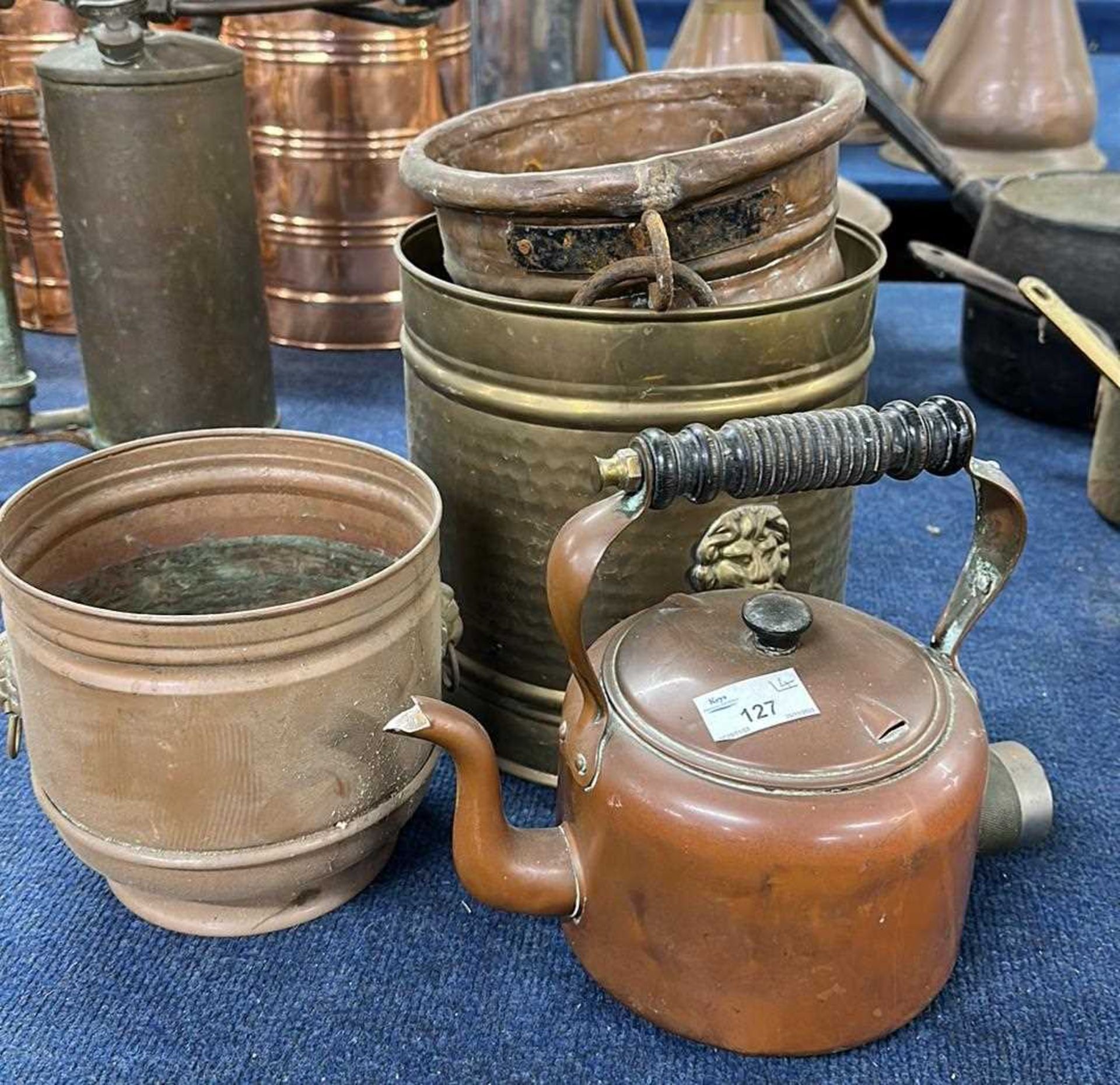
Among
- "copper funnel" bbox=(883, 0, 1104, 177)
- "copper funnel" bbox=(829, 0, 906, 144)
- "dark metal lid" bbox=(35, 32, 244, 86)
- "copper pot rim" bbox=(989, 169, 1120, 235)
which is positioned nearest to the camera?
"dark metal lid" bbox=(35, 32, 244, 86)

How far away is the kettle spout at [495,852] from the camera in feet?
2.93

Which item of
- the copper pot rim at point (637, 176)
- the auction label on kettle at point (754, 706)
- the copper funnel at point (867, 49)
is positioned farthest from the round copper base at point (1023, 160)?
the auction label on kettle at point (754, 706)

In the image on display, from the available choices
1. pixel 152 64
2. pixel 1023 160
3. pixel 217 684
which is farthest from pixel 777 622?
pixel 1023 160

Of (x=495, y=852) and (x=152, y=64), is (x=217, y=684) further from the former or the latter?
(x=152, y=64)

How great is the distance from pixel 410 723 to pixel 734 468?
27 centimetres

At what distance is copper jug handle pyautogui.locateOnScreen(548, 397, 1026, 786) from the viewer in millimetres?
818

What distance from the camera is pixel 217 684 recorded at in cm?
87

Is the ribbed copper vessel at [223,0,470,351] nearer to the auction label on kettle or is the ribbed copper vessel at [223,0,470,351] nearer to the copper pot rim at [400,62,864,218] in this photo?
the copper pot rim at [400,62,864,218]

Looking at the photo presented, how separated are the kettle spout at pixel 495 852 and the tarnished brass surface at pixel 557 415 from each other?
0.23 metres

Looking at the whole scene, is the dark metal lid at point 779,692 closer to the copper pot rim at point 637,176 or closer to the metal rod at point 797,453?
the metal rod at point 797,453

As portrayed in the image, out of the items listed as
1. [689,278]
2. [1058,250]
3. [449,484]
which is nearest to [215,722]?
[449,484]

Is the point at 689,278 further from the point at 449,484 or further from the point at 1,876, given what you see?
the point at 1,876

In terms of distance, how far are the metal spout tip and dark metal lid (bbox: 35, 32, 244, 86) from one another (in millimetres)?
1063

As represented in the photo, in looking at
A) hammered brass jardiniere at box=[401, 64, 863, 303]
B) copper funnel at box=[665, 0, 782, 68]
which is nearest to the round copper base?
copper funnel at box=[665, 0, 782, 68]
